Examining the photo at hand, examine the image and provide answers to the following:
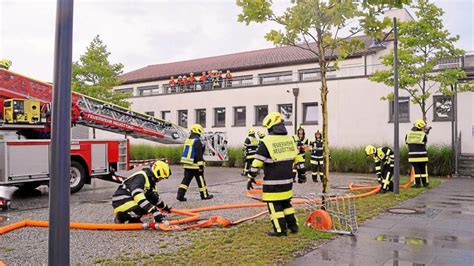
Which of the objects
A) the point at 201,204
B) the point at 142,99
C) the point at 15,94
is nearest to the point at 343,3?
the point at 201,204

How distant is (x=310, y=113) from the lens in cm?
2370

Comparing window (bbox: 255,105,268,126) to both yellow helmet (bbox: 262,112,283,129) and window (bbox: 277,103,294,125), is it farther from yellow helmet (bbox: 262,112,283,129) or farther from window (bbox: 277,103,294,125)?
yellow helmet (bbox: 262,112,283,129)

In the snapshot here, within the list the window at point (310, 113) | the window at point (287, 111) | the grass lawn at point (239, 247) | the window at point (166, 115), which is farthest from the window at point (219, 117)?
the grass lawn at point (239, 247)

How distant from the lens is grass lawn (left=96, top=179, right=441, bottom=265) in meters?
5.12

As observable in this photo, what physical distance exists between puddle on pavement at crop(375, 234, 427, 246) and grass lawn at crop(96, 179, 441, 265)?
689mm

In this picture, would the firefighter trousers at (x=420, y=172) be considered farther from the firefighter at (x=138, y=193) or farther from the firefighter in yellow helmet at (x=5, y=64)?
the firefighter in yellow helmet at (x=5, y=64)

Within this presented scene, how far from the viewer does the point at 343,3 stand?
276 inches

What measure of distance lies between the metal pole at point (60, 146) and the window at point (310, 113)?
20.8 meters

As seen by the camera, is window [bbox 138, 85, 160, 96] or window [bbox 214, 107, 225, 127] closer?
window [bbox 214, 107, 225, 127]

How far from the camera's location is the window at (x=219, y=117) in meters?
27.3

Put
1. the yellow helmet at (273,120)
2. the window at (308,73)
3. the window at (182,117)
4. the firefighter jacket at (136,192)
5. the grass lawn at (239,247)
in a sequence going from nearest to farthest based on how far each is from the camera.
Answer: the grass lawn at (239,247), the yellow helmet at (273,120), the firefighter jacket at (136,192), the window at (308,73), the window at (182,117)

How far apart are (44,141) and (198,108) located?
57.3 feet

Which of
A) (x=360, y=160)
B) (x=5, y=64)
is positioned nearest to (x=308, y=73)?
(x=360, y=160)

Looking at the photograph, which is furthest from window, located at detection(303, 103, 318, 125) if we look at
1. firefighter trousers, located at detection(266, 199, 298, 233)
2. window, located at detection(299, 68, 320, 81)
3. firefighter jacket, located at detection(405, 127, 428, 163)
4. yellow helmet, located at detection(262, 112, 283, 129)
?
firefighter trousers, located at detection(266, 199, 298, 233)
